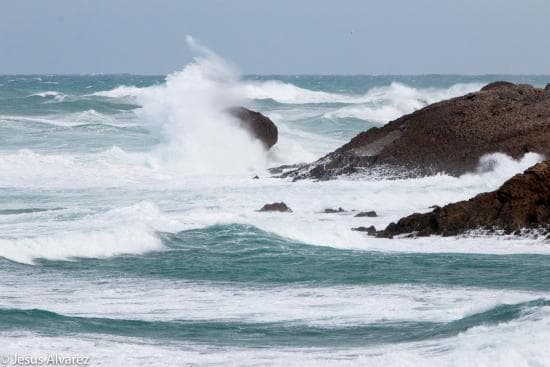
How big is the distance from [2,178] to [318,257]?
50.7 feet

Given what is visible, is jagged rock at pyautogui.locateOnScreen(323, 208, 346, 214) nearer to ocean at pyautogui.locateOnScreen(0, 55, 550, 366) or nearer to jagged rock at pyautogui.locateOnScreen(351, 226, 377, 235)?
ocean at pyautogui.locateOnScreen(0, 55, 550, 366)

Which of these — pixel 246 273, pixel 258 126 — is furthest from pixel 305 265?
pixel 258 126

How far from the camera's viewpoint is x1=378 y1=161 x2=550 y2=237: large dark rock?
1811 cm

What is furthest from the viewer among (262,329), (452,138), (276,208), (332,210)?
(452,138)

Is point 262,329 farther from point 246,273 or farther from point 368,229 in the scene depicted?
point 368,229

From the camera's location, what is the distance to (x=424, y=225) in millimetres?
19016

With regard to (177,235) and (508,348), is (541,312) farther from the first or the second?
(177,235)

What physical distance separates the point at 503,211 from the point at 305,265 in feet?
12.0

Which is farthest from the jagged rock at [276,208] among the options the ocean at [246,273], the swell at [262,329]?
the swell at [262,329]

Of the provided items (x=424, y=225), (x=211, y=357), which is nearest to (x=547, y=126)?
(x=424, y=225)

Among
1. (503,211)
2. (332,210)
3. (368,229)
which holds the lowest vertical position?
(368,229)

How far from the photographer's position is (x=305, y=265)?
54.9ft

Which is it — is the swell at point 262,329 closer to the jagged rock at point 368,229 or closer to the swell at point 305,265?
the swell at point 305,265

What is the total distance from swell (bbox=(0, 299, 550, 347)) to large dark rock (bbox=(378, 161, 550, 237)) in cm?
610
